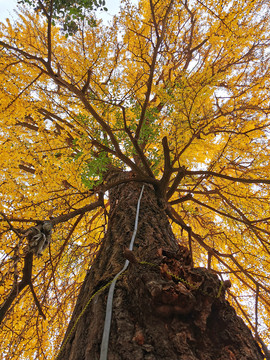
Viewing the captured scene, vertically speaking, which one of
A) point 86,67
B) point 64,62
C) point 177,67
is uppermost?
point 177,67

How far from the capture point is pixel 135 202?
2227mm

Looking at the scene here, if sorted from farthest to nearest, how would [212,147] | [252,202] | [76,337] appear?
[212,147]
[252,202]
[76,337]

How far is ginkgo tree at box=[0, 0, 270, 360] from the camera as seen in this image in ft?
2.94

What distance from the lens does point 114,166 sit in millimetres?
2998

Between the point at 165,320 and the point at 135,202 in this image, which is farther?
the point at 135,202

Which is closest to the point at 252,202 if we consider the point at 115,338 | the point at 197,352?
the point at 197,352

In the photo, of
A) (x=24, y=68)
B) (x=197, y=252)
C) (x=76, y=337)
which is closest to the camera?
(x=76, y=337)

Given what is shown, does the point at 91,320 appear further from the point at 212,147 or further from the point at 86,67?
the point at 212,147

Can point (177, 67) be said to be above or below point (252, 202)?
above

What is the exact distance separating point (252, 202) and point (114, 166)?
6.37ft

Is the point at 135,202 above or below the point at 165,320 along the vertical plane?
above

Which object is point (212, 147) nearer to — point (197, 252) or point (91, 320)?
point (197, 252)

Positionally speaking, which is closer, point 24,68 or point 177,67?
point 24,68

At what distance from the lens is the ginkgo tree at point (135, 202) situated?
2.94ft
